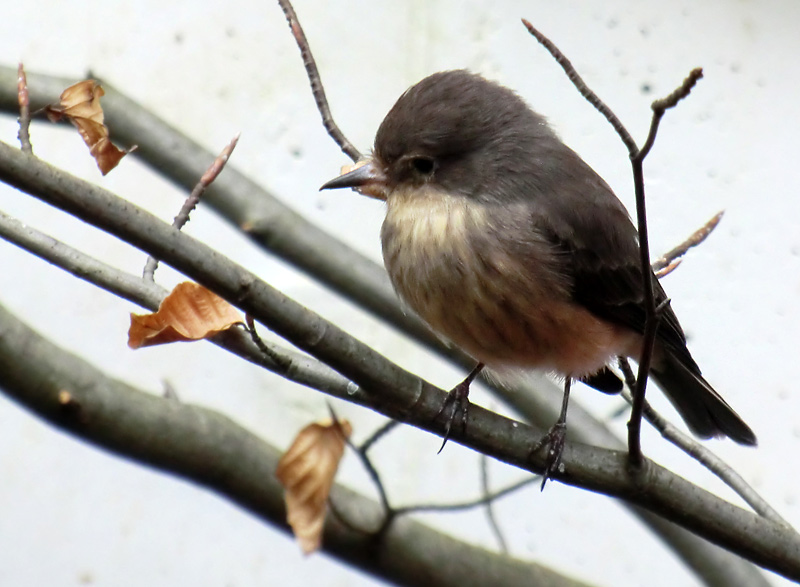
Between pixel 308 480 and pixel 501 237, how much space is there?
1.83 feet

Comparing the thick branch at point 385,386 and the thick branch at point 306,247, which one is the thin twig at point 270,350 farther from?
the thick branch at point 306,247

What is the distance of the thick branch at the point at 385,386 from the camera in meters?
0.99

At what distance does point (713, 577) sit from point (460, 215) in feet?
3.25

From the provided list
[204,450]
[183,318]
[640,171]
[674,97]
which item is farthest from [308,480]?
[674,97]

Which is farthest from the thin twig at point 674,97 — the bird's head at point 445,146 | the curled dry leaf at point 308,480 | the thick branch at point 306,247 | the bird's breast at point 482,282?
the thick branch at point 306,247

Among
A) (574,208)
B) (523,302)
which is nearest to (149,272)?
(523,302)

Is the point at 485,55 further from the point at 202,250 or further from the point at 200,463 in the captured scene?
the point at 202,250

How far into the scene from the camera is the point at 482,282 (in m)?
1.53

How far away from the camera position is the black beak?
5.45ft

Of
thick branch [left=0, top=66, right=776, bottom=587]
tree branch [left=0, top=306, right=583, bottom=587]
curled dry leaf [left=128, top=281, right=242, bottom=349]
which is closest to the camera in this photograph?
curled dry leaf [left=128, top=281, right=242, bottom=349]

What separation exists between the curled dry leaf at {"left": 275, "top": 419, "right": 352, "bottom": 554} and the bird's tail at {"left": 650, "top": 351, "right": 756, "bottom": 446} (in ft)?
2.40

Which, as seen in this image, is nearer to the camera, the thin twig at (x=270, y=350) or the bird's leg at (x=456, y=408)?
the thin twig at (x=270, y=350)

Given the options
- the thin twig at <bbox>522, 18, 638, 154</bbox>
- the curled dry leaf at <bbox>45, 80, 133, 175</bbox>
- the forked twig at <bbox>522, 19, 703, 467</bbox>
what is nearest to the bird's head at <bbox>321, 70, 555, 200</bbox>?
the curled dry leaf at <bbox>45, 80, 133, 175</bbox>

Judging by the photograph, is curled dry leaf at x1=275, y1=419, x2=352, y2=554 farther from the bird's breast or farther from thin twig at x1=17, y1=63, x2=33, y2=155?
thin twig at x1=17, y1=63, x2=33, y2=155
